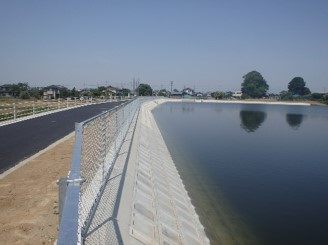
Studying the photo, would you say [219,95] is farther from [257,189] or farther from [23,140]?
[23,140]

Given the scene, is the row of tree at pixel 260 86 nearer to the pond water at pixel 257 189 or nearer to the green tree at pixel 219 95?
the green tree at pixel 219 95

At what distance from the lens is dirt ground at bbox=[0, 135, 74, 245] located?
20.5ft

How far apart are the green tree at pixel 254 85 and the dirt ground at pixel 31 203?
17723 centimetres

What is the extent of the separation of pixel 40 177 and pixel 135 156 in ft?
13.4

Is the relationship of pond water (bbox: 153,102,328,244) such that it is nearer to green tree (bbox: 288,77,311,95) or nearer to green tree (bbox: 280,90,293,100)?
green tree (bbox: 280,90,293,100)

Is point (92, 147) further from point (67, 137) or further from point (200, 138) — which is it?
point (200, 138)

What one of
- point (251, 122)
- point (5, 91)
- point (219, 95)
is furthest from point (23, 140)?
point (219, 95)

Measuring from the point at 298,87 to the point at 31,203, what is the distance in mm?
191075

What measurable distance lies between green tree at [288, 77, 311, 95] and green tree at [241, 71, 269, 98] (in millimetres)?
14885

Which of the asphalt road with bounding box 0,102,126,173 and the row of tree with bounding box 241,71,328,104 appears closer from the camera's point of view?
the asphalt road with bounding box 0,102,126,173

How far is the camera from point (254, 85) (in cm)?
18025

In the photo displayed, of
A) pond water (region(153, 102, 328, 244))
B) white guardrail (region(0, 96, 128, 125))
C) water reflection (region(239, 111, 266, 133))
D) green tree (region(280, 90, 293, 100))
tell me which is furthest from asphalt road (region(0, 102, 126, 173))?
green tree (region(280, 90, 293, 100))

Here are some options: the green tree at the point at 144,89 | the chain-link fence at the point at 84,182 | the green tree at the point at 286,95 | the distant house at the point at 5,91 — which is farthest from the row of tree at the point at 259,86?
the chain-link fence at the point at 84,182

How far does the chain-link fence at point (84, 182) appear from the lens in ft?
7.93
